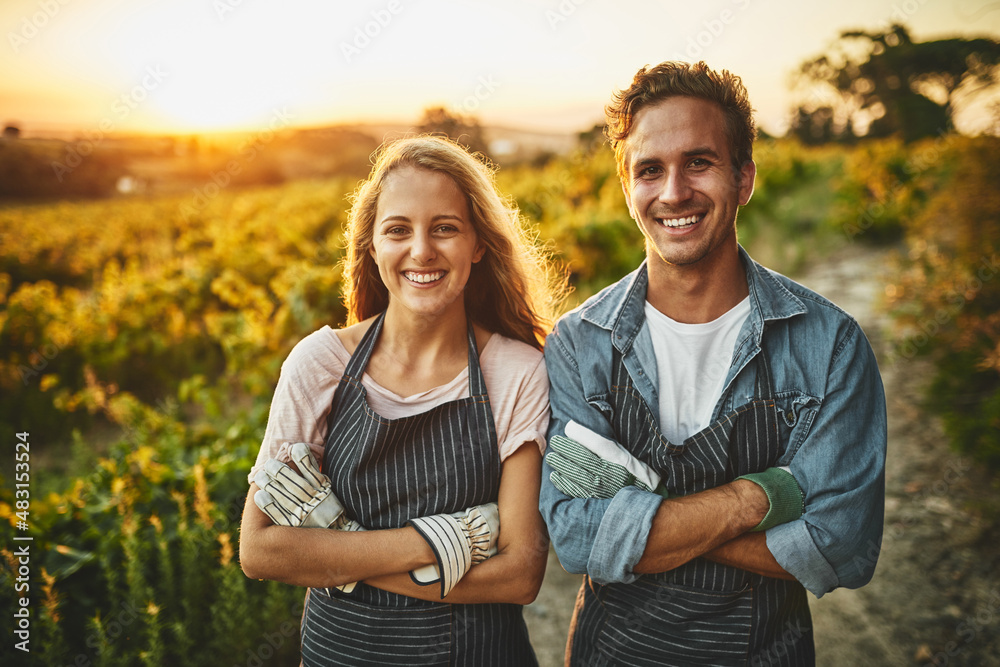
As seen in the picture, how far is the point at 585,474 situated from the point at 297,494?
81 cm

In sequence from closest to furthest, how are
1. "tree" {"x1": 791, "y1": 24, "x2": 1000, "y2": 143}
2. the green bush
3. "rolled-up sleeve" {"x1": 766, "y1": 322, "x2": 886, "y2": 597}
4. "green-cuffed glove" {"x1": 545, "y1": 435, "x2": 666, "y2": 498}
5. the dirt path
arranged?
1. "rolled-up sleeve" {"x1": 766, "y1": 322, "x2": 886, "y2": 597}
2. "green-cuffed glove" {"x1": 545, "y1": 435, "x2": 666, "y2": 498}
3. the green bush
4. the dirt path
5. "tree" {"x1": 791, "y1": 24, "x2": 1000, "y2": 143}

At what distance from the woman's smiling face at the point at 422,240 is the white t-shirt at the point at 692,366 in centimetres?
69

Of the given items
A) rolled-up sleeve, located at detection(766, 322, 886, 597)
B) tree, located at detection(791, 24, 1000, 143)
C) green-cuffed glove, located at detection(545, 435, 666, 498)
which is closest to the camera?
rolled-up sleeve, located at detection(766, 322, 886, 597)

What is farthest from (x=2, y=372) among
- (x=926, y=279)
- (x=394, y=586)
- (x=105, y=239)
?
(x=926, y=279)

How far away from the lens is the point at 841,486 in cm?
154

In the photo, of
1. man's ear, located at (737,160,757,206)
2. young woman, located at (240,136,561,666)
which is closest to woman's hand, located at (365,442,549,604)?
young woman, located at (240,136,561,666)

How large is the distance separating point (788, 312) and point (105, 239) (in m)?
13.2

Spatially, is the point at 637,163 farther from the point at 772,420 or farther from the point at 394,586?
the point at 394,586

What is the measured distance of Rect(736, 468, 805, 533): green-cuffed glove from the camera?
1.54m

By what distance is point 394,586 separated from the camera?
1646 millimetres

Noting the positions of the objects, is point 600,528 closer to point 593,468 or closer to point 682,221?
point 593,468

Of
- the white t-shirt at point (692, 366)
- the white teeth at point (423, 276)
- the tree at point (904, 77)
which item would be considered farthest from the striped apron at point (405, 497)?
the tree at point (904, 77)

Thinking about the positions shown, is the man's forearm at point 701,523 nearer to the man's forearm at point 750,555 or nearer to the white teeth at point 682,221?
the man's forearm at point 750,555

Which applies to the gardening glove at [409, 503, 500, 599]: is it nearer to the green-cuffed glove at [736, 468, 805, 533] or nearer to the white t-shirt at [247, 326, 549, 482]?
the white t-shirt at [247, 326, 549, 482]
